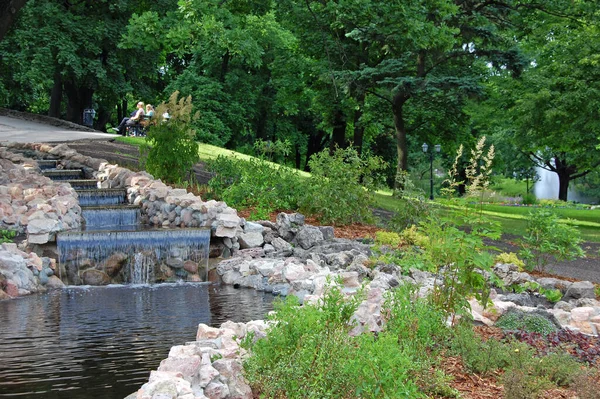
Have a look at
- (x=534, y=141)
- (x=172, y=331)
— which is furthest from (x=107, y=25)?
(x=172, y=331)

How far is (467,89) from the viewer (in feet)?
66.8

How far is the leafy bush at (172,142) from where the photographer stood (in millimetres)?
14641

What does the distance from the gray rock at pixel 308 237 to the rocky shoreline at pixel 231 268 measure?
0.06 feet

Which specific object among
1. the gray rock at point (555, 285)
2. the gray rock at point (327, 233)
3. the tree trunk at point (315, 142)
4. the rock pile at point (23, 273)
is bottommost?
the rock pile at point (23, 273)

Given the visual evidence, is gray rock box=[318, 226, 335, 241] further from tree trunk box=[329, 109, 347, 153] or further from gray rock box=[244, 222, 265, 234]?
tree trunk box=[329, 109, 347, 153]

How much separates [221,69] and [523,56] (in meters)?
14.1

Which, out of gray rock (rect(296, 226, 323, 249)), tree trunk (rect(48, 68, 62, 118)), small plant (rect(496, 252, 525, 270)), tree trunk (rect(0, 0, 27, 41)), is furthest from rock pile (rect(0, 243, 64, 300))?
tree trunk (rect(48, 68, 62, 118))

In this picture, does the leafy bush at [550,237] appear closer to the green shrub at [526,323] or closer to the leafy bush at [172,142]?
the green shrub at [526,323]

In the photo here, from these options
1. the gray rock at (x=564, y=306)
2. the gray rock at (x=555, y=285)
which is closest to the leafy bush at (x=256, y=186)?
the gray rock at (x=555, y=285)

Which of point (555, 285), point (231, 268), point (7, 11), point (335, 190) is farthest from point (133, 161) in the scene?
point (555, 285)

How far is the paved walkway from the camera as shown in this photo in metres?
21.5

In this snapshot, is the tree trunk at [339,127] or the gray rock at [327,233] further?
the tree trunk at [339,127]

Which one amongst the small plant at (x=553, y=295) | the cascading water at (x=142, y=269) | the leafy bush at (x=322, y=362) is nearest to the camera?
the leafy bush at (x=322, y=362)

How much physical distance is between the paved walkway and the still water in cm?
1200
